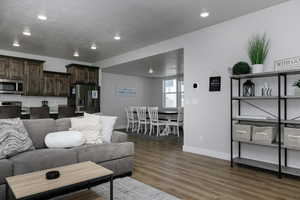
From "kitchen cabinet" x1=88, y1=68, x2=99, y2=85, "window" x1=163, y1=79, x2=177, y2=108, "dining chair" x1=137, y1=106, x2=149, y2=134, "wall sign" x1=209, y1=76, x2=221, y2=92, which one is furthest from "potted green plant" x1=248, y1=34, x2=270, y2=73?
"window" x1=163, y1=79, x2=177, y2=108

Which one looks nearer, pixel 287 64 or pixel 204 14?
pixel 287 64

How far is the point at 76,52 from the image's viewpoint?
608 cm

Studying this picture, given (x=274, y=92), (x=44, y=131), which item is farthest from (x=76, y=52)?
(x=274, y=92)

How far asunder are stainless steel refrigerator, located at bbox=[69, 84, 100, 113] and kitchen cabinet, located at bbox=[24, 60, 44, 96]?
40.1 inches

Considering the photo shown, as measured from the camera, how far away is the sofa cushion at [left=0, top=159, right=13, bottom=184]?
6.43ft

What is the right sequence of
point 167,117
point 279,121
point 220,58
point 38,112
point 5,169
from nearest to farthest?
1. point 5,169
2. point 279,121
3. point 220,58
4. point 38,112
5. point 167,117

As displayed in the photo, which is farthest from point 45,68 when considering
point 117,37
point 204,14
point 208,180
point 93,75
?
point 208,180

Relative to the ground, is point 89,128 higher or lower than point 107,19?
lower

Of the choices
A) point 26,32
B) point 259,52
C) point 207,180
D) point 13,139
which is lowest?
point 207,180

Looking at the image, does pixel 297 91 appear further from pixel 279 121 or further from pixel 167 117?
pixel 167 117

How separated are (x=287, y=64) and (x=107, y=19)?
10.7ft

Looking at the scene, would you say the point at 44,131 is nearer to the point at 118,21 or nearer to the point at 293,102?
the point at 118,21

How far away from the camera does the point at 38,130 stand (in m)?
2.81

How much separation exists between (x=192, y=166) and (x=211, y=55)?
2.34 m
